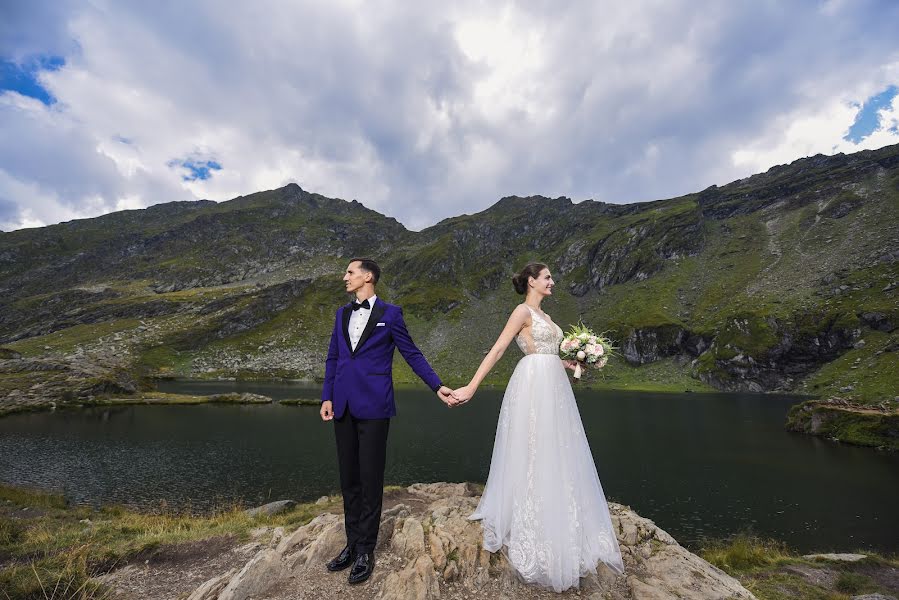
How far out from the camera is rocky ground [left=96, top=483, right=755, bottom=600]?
19.1 feet

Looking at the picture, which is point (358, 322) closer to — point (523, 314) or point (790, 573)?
point (523, 314)

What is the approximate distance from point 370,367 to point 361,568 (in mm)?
3085

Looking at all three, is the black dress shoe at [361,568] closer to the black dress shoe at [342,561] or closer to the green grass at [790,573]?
the black dress shoe at [342,561]

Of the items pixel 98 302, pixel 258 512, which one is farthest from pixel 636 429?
pixel 98 302

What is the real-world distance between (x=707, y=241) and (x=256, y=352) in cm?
18772

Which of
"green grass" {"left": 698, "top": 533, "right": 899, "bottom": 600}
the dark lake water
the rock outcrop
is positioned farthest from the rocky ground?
the dark lake water

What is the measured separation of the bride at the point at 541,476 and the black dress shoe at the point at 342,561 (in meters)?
2.30

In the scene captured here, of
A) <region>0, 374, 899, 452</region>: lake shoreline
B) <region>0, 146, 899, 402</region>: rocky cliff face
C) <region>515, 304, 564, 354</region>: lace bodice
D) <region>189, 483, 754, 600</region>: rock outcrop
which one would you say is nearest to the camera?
<region>189, 483, 754, 600</region>: rock outcrop

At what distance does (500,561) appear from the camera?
261 inches

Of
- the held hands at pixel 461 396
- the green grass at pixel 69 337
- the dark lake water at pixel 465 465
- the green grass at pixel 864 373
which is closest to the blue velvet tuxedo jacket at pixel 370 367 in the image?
the held hands at pixel 461 396

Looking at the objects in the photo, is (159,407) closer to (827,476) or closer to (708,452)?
(708,452)

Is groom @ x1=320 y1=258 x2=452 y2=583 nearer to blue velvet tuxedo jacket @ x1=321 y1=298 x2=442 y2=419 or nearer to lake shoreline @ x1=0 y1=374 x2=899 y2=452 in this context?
blue velvet tuxedo jacket @ x1=321 y1=298 x2=442 y2=419

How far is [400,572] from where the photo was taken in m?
6.00

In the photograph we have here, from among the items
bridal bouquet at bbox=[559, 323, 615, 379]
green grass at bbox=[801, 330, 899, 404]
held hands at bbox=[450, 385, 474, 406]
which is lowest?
green grass at bbox=[801, 330, 899, 404]
